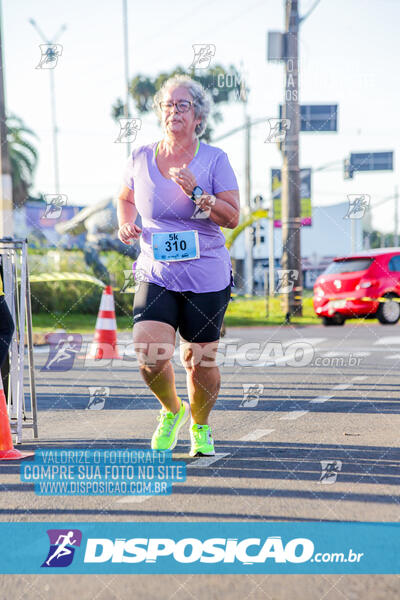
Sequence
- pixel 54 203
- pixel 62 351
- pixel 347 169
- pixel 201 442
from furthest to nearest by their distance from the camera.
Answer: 1. pixel 347 169
2. pixel 62 351
3. pixel 54 203
4. pixel 201 442

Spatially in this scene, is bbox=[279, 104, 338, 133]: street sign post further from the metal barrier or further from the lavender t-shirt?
the lavender t-shirt

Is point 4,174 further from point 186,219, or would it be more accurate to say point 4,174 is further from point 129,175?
point 186,219

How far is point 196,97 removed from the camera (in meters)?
4.39

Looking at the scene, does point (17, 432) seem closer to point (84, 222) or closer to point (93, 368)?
point (93, 368)

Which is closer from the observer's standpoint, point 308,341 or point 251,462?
point 251,462

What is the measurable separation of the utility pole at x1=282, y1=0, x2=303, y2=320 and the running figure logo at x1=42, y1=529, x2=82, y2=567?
1548cm

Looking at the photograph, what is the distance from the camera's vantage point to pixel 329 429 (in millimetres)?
5387

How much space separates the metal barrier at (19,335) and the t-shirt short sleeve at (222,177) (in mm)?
1280

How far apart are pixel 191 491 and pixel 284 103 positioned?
15317 millimetres

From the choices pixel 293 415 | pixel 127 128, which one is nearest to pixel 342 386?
pixel 293 415

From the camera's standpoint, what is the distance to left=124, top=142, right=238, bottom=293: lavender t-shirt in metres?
4.27

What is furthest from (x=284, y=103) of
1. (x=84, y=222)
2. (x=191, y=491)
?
(x=84, y=222)

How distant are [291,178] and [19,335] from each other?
14979mm

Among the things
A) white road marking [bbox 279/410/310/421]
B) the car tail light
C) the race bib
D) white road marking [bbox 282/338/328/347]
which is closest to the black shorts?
the race bib
